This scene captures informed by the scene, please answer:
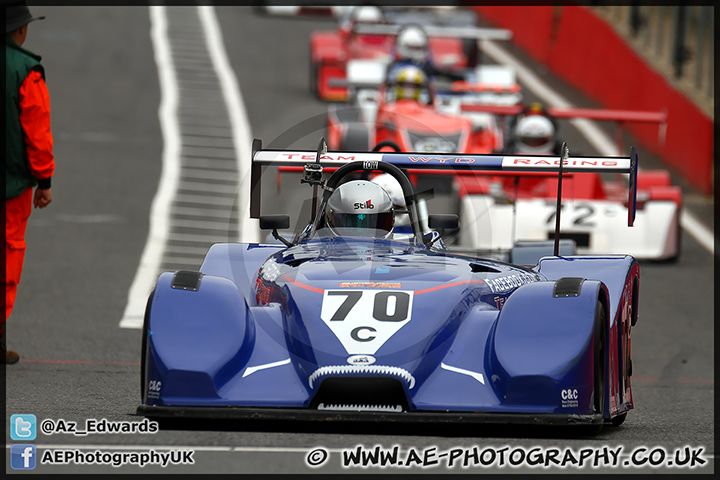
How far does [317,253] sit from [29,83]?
6.98 feet

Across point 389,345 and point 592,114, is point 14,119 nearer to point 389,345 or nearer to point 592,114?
point 389,345

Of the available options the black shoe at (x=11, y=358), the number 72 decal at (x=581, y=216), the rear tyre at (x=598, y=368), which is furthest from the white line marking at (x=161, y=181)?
the rear tyre at (x=598, y=368)

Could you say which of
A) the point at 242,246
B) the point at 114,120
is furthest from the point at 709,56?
the point at 242,246

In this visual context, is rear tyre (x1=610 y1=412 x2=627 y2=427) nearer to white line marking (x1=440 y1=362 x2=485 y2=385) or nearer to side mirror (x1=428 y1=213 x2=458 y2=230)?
white line marking (x1=440 y1=362 x2=485 y2=385)

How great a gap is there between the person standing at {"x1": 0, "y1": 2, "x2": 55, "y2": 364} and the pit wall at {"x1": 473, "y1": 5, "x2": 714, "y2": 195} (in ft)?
34.6

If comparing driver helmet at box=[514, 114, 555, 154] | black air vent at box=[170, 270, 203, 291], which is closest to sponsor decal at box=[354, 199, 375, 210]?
black air vent at box=[170, 270, 203, 291]

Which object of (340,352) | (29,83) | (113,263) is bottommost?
(113,263)

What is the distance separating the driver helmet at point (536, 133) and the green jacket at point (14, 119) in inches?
303

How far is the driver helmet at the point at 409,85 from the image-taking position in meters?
16.2

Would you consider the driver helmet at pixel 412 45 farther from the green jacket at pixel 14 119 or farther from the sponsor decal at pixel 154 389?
the sponsor decal at pixel 154 389

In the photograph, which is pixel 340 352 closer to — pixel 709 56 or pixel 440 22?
pixel 709 56

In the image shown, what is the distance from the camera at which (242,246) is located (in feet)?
24.4

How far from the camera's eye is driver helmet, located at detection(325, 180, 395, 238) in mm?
6840

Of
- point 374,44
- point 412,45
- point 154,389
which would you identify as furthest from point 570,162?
point 374,44
